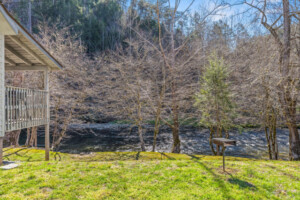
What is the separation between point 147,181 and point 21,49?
16.3 feet

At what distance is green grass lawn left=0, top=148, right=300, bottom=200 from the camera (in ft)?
11.7

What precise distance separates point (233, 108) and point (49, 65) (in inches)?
340

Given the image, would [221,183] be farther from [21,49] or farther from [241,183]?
[21,49]

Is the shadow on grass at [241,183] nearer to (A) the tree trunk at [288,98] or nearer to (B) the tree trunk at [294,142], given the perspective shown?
(A) the tree trunk at [288,98]

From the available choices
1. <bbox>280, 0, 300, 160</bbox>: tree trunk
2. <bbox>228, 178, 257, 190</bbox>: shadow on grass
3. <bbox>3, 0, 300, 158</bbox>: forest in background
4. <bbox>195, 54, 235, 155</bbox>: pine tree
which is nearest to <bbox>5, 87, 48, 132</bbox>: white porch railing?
<bbox>3, 0, 300, 158</bbox>: forest in background

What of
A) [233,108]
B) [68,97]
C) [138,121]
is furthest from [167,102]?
[68,97]

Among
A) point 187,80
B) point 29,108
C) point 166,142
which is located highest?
point 187,80

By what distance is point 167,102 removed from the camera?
34.6ft

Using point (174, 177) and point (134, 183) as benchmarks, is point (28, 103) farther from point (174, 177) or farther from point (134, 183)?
point (174, 177)

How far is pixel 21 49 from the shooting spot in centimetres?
591

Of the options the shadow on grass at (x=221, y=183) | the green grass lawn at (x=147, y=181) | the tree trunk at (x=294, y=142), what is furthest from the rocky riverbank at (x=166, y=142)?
the shadow on grass at (x=221, y=183)

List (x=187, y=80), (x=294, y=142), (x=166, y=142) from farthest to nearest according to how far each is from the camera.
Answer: (x=166, y=142), (x=187, y=80), (x=294, y=142)

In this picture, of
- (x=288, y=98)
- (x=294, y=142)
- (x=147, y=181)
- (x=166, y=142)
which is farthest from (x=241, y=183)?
(x=166, y=142)

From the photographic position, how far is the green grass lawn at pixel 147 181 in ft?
11.7
